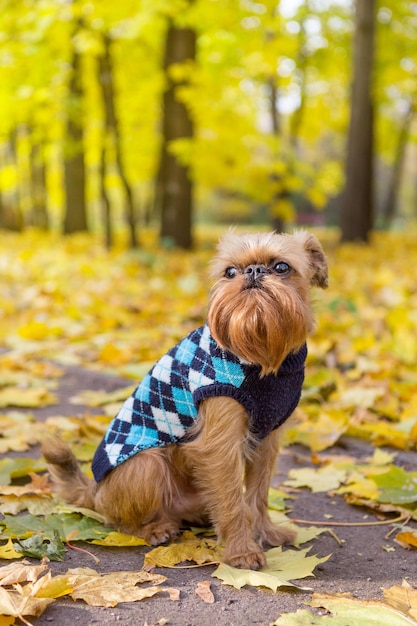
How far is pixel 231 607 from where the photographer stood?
2.35 m

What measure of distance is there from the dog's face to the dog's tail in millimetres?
966

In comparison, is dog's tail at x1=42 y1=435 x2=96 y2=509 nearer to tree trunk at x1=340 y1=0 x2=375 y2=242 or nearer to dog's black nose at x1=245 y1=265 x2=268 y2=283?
dog's black nose at x1=245 y1=265 x2=268 y2=283

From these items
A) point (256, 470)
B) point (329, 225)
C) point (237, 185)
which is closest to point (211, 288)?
point (256, 470)

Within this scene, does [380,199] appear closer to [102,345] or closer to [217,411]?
[102,345]

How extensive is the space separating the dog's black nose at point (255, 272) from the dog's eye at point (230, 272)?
69 millimetres

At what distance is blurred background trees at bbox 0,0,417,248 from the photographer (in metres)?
10.3

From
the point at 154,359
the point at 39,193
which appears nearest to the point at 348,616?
the point at 154,359

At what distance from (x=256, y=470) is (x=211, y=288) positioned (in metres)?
0.83

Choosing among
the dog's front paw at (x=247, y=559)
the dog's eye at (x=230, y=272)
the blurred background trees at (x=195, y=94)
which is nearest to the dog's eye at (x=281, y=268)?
the dog's eye at (x=230, y=272)

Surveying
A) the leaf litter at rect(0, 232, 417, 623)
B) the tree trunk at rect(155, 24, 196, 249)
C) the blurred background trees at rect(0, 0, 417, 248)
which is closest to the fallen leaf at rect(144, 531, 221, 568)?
the leaf litter at rect(0, 232, 417, 623)

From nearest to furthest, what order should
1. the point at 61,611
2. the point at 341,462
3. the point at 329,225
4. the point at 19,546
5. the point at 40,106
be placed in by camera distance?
the point at 61,611 → the point at 19,546 → the point at 341,462 → the point at 40,106 → the point at 329,225

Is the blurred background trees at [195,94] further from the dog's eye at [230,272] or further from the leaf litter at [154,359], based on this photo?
Answer: the dog's eye at [230,272]

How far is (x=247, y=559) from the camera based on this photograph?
8.96 ft

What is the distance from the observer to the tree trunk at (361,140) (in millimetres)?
13414
